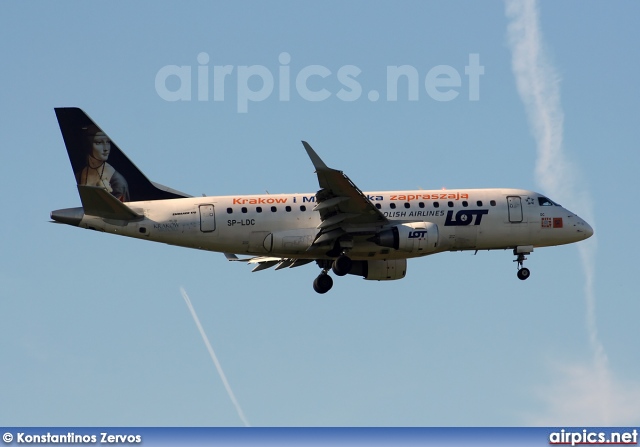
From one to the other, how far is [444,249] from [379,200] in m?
4.56

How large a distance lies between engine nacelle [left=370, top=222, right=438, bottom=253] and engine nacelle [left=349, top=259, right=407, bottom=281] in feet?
18.3

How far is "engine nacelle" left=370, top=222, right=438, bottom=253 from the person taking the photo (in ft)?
242

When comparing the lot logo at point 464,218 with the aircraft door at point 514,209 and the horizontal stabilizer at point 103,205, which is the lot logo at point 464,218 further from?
the horizontal stabilizer at point 103,205

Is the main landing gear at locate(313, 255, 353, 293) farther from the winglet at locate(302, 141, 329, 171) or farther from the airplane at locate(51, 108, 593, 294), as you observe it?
the winglet at locate(302, 141, 329, 171)

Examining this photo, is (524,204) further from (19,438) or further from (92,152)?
(19,438)

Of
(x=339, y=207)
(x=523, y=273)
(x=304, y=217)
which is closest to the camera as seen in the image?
(x=339, y=207)

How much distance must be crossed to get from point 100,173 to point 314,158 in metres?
13.7

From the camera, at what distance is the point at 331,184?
7156 cm

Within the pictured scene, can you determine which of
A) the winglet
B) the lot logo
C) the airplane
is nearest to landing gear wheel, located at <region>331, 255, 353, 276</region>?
the airplane

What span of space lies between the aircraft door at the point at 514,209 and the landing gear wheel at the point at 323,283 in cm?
1069

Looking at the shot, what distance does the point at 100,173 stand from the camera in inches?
3014

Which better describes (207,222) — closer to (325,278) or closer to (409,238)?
(325,278)

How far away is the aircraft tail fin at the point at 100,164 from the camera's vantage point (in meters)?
76.4

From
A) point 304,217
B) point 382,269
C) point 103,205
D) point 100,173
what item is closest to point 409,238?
point 304,217
